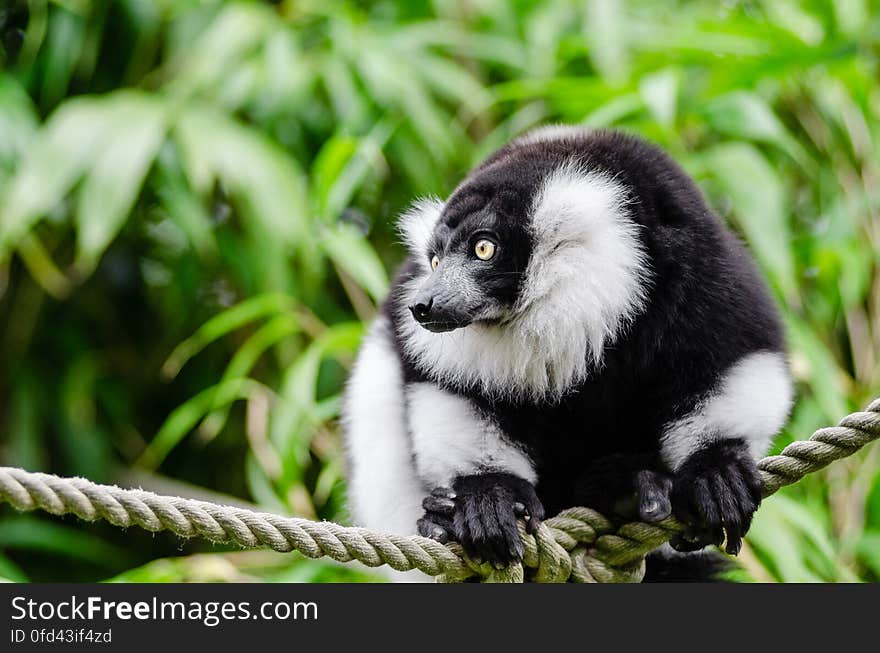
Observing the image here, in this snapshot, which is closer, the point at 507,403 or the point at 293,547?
the point at 293,547

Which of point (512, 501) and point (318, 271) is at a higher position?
point (318, 271)

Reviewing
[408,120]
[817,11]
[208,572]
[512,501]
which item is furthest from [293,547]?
[817,11]

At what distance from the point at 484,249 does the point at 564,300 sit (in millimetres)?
221

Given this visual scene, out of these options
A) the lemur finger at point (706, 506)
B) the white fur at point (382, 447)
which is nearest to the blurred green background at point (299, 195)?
the white fur at point (382, 447)

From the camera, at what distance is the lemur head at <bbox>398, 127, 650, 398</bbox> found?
7.74 feet

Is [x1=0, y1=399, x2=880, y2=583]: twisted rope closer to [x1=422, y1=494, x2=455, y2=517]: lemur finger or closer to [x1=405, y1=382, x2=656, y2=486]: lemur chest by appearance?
[x1=422, y1=494, x2=455, y2=517]: lemur finger

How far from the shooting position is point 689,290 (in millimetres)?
2357

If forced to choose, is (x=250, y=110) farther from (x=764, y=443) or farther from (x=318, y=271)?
(x=764, y=443)

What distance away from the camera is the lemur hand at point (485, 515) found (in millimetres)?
2164

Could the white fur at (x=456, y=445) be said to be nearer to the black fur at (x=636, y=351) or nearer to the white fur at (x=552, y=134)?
the black fur at (x=636, y=351)

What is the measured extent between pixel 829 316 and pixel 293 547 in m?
3.12

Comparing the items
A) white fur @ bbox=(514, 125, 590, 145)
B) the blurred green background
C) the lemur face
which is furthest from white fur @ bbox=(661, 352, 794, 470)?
the blurred green background

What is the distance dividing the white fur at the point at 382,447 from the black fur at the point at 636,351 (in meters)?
0.24

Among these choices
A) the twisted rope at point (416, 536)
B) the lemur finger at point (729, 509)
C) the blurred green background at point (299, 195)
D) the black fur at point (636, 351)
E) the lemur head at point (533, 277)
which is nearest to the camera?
the twisted rope at point (416, 536)
